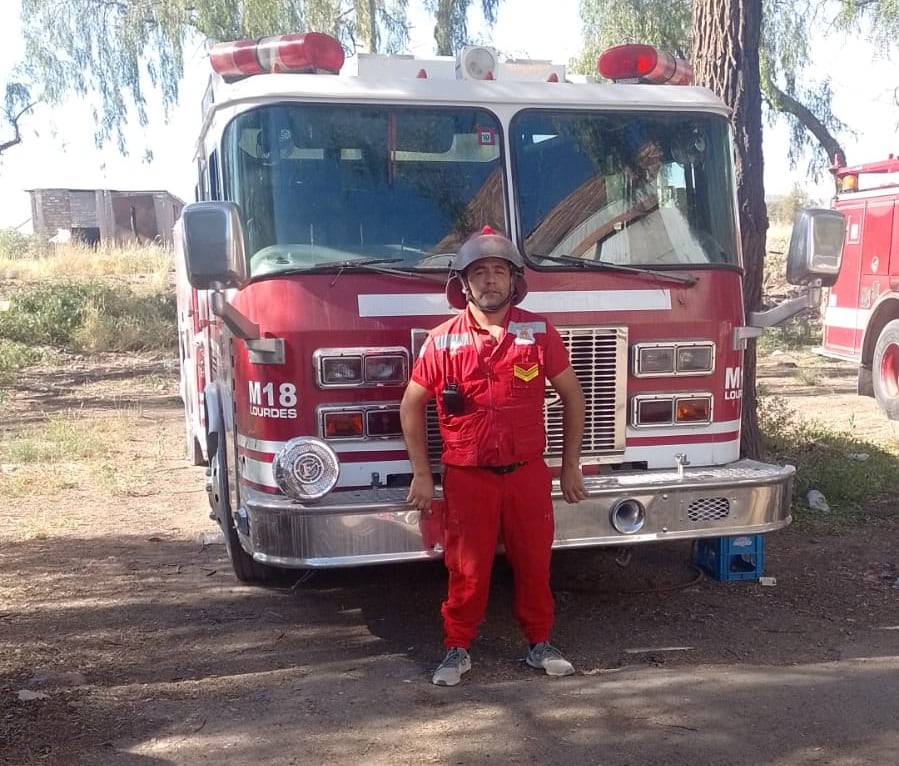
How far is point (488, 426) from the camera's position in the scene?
12.7 ft

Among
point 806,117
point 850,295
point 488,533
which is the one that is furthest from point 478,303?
point 806,117


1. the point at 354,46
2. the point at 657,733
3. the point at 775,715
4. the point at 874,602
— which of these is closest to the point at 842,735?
the point at 775,715

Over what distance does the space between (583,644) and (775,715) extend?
102 cm

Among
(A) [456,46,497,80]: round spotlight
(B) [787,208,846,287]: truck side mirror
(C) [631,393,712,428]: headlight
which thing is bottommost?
(C) [631,393,712,428]: headlight

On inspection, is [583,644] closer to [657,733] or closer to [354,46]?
[657,733]

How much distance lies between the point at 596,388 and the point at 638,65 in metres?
1.67

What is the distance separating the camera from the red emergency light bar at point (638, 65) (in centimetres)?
495

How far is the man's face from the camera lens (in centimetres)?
390

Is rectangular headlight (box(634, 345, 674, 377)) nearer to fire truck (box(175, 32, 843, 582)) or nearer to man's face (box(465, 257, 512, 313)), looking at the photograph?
fire truck (box(175, 32, 843, 582))

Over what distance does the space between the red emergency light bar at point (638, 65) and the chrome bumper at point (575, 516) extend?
76.4 inches

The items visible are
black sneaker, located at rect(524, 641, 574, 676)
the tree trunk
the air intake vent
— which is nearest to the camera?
black sneaker, located at rect(524, 641, 574, 676)

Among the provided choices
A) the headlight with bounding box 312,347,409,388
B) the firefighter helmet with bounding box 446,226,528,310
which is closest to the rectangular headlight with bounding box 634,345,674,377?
the firefighter helmet with bounding box 446,226,528,310

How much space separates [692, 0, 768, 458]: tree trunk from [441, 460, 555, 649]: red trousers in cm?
306

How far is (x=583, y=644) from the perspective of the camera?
14.9 feet
